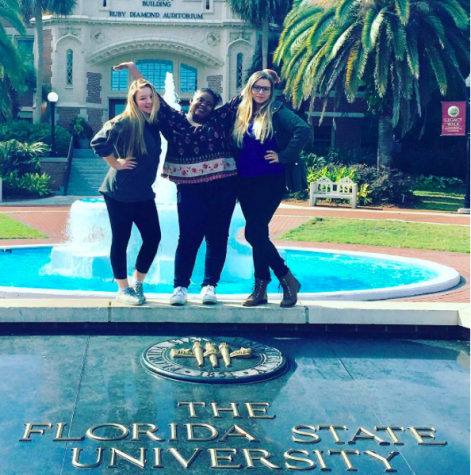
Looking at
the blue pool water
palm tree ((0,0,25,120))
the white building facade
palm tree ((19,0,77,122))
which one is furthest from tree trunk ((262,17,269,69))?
the blue pool water

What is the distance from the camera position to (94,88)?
118 ft

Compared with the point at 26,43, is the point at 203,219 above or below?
below

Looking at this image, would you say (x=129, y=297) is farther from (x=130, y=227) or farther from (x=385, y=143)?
(x=385, y=143)

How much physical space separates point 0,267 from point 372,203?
16.0 meters

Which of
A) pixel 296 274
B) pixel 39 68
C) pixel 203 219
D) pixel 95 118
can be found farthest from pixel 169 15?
pixel 203 219

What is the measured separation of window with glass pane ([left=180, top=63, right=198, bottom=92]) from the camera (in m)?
37.1

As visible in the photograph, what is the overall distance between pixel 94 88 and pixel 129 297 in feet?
107

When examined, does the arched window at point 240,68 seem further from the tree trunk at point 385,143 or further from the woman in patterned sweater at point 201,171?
the woman in patterned sweater at point 201,171

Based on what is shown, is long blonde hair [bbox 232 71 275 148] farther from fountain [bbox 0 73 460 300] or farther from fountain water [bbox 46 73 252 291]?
fountain water [bbox 46 73 252 291]

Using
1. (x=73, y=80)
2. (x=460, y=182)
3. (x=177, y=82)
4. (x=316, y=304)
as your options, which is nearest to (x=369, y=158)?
(x=460, y=182)

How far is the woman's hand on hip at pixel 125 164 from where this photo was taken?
4.95 metres

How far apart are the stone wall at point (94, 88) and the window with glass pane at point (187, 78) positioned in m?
4.38

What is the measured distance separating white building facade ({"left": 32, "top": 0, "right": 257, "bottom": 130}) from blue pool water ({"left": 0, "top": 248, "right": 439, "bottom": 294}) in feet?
84.4

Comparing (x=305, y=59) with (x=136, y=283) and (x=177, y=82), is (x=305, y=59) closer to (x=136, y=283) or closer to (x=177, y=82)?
(x=177, y=82)
